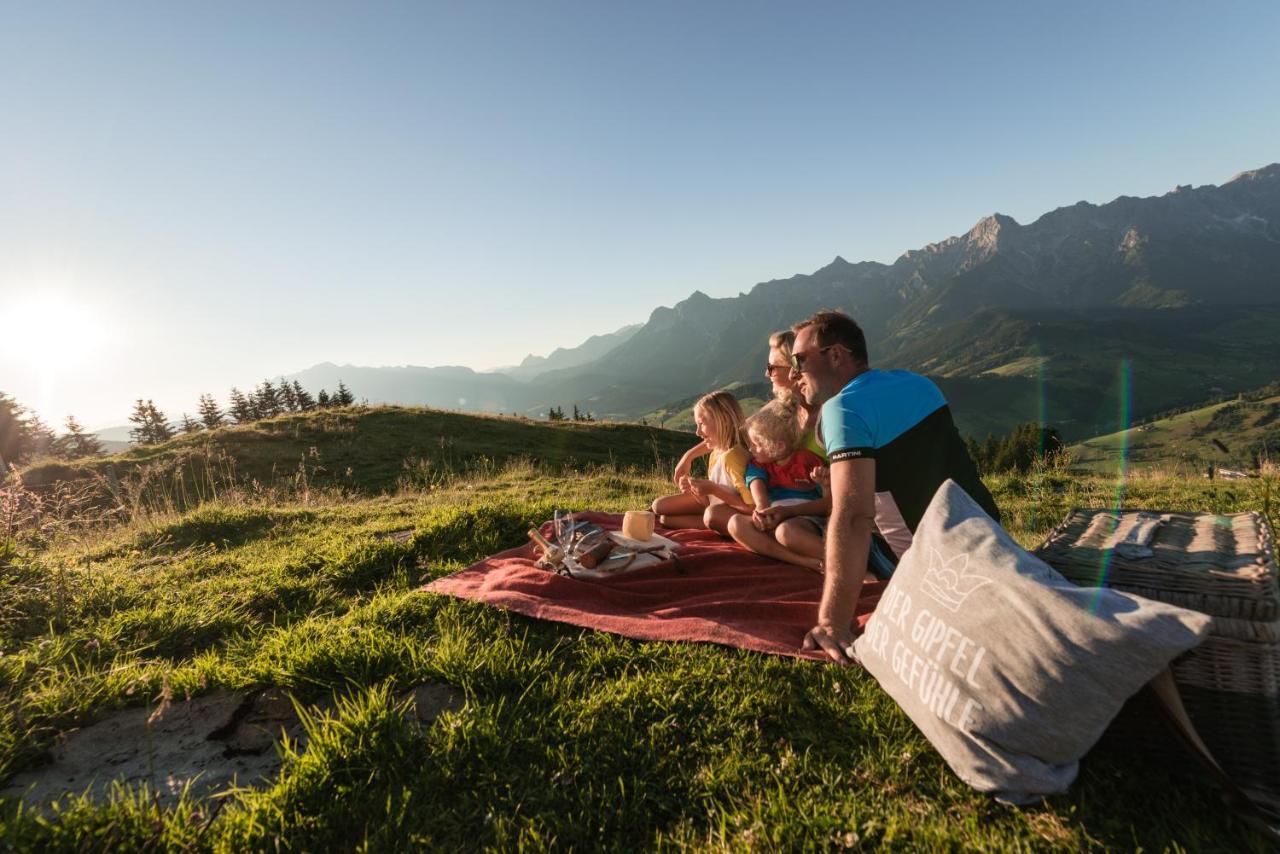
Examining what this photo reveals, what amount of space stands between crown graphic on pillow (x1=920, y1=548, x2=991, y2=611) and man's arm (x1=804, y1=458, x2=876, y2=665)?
0.66 m

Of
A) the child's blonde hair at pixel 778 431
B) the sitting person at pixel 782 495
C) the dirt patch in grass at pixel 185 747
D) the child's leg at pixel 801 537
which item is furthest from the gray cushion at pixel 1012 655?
the child's blonde hair at pixel 778 431

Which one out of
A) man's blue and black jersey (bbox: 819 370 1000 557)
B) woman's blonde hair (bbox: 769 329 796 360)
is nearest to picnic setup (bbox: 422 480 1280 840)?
man's blue and black jersey (bbox: 819 370 1000 557)

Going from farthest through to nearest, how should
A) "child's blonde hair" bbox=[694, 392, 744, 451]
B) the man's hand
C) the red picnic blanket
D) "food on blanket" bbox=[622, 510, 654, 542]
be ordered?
1. "child's blonde hair" bbox=[694, 392, 744, 451]
2. "food on blanket" bbox=[622, 510, 654, 542]
3. the red picnic blanket
4. the man's hand

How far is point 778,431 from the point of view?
18.2 feet

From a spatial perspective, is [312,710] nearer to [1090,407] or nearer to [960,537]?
[960,537]

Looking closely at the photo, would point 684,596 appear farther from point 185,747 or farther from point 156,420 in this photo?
point 156,420

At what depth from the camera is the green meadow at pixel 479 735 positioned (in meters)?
2.26

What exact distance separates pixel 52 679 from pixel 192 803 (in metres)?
1.94

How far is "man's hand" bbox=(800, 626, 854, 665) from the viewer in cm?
338

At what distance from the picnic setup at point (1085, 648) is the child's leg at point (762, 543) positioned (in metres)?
1.93

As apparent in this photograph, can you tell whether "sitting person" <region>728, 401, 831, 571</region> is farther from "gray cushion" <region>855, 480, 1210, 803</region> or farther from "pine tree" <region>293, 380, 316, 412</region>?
"pine tree" <region>293, 380, 316, 412</region>

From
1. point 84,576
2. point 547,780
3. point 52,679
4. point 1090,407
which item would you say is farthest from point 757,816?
point 1090,407

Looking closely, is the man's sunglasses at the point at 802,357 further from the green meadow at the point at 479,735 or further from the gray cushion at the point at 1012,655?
the green meadow at the point at 479,735

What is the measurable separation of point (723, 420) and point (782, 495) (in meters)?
1.04
